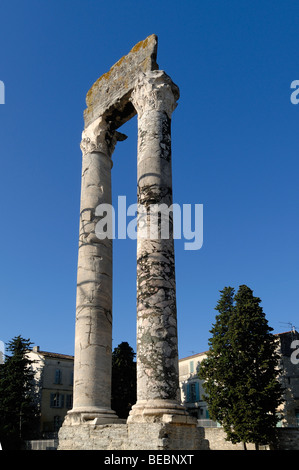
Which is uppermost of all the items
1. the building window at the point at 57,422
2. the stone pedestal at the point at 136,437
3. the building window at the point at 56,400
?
the stone pedestal at the point at 136,437

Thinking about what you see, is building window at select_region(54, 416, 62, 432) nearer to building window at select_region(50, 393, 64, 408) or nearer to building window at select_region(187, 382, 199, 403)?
building window at select_region(50, 393, 64, 408)

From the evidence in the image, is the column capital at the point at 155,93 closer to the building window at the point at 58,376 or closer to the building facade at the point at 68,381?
the building facade at the point at 68,381

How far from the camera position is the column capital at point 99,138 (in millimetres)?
16275

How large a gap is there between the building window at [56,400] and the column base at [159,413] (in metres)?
39.9

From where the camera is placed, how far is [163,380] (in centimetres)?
1078

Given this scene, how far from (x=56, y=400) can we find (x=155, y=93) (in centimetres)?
4109

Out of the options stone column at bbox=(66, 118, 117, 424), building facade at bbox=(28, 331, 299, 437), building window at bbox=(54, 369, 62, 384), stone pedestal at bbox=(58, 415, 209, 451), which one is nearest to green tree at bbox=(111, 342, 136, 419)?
building facade at bbox=(28, 331, 299, 437)

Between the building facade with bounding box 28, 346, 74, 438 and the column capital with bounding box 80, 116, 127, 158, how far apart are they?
3539cm

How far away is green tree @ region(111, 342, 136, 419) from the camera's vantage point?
40656 millimetres

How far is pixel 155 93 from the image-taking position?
1393cm

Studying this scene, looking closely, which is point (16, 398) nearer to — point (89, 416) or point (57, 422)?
point (57, 422)

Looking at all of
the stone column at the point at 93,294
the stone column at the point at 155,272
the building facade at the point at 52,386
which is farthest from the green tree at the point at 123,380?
the stone column at the point at 155,272

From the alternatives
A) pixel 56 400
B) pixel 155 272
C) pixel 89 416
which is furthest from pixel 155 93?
pixel 56 400

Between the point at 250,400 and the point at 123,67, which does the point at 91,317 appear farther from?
the point at 250,400
